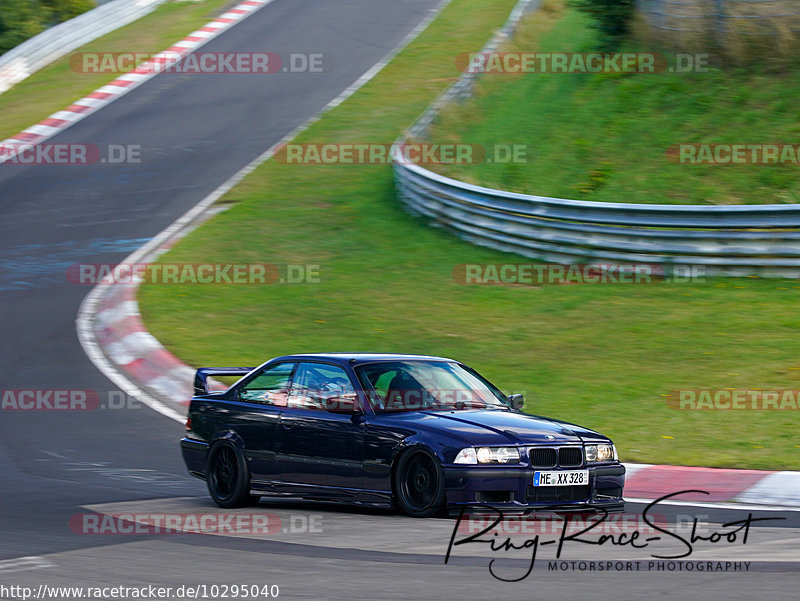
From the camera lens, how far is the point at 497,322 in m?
15.7

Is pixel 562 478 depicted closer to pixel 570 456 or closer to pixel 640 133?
pixel 570 456

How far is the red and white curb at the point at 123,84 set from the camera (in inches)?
1136

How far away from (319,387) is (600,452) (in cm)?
219

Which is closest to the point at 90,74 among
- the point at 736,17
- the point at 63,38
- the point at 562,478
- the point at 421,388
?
the point at 63,38

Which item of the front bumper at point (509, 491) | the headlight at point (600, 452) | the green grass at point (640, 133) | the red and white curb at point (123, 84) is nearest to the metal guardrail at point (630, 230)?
the green grass at point (640, 133)

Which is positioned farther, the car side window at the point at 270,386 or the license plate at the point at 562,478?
the car side window at the point at 270,386

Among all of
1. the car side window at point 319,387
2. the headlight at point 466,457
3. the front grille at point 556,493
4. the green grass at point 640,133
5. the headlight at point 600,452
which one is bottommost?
the front grille at point 556,493

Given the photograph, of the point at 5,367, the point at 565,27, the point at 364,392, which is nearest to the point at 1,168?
the point at 5,367

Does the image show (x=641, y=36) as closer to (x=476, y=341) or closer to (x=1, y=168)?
(x=476, y=341)

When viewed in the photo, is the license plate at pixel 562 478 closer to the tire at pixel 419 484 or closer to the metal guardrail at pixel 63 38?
the tire at pixel 419 484

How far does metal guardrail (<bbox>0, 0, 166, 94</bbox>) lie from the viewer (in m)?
34.5

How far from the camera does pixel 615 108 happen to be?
22.6 m

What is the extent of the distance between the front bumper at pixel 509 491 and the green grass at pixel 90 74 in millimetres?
24029

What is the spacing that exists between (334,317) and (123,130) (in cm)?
1443
